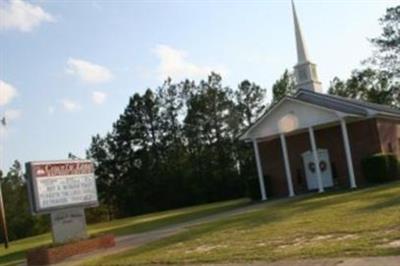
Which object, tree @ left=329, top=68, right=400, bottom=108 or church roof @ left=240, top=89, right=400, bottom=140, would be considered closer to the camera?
church roof @ left=240, top=89, right=400, bottom=140

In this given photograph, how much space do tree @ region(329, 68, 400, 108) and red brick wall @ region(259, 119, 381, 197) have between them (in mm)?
18799

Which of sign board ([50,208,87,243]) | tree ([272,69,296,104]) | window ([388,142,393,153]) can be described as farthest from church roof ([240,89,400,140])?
tree ([272,69,296,104])

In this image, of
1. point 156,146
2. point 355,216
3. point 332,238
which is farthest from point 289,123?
point 156,146

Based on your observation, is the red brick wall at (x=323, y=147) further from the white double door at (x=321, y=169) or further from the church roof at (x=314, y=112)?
the church roof at (x=314, y=112)

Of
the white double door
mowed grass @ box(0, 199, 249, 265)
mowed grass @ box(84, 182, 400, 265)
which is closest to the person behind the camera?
mowed grass @ box(84, 182, 400, 265)

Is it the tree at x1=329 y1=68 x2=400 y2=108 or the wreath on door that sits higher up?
the tree at x1=329 y1=68 x2=400 y2=108

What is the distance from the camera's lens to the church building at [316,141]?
1518 inches

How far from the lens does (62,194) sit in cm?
2370

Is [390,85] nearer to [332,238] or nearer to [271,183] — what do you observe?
[271,183]

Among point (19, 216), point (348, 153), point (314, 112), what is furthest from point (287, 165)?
point (19, 216)

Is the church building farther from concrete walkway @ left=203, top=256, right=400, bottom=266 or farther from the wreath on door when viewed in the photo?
concrete walkway @ left=203, top=256, right=400, bottom=266

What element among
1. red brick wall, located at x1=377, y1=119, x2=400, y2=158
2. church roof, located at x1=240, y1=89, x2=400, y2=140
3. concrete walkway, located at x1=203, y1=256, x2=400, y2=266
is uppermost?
church roof, located at x1=240, y1=89, x2=400, y2=140

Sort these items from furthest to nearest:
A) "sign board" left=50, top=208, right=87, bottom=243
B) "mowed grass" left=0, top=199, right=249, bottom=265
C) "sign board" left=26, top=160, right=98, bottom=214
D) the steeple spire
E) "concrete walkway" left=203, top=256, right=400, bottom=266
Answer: the steeple spire < "mowed grass" left=0, top=199, right=249, bottom=265 < "sign board" left=50, top=208, right=87, bottom=243 < "sign board" left=26, top=160, right=98, bottom=214 < "concrete walkway" left=203, top=256, right=400, bottom=266

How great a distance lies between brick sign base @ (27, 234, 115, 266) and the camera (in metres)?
20.9
